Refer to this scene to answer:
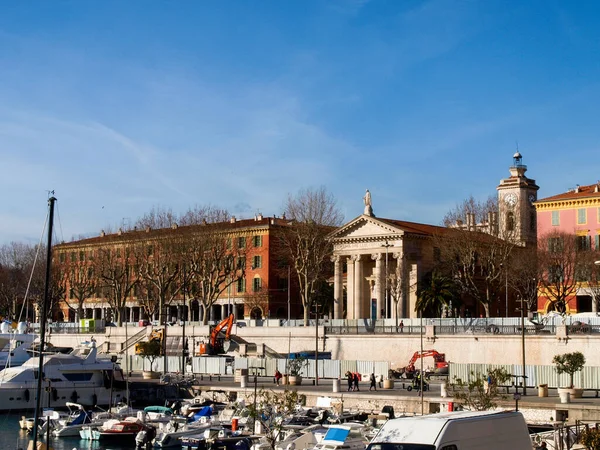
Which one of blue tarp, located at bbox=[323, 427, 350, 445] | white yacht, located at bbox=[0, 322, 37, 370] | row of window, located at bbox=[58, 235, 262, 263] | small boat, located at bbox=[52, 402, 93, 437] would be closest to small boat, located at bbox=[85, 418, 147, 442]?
small boat, located at bbox=[52, 402, 93, 437]

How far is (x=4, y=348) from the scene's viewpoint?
68000mm

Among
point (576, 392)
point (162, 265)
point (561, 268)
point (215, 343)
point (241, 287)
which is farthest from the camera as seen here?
point (241, 287)

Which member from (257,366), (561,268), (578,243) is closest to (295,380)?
(257,366)

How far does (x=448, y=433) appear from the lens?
66.7 feet

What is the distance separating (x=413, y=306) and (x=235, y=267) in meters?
19.9

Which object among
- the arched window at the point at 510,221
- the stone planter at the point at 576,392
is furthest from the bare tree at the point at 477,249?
the stone planter at the point at 576,392

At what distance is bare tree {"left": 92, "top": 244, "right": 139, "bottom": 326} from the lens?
98125mm

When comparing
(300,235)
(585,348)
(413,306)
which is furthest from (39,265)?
(585,348)

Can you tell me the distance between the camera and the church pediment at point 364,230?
91.3 m

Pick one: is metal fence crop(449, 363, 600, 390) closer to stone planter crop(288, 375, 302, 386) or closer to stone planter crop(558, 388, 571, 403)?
stone planter crop(558, 388, 571, 403)

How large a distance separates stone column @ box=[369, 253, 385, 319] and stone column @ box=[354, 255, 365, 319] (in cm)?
172

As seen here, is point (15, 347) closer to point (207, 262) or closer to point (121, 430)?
point (121, 430)

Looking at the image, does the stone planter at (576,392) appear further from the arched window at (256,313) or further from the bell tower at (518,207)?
the arched window at (256,313)

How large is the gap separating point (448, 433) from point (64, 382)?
39.4 metres
